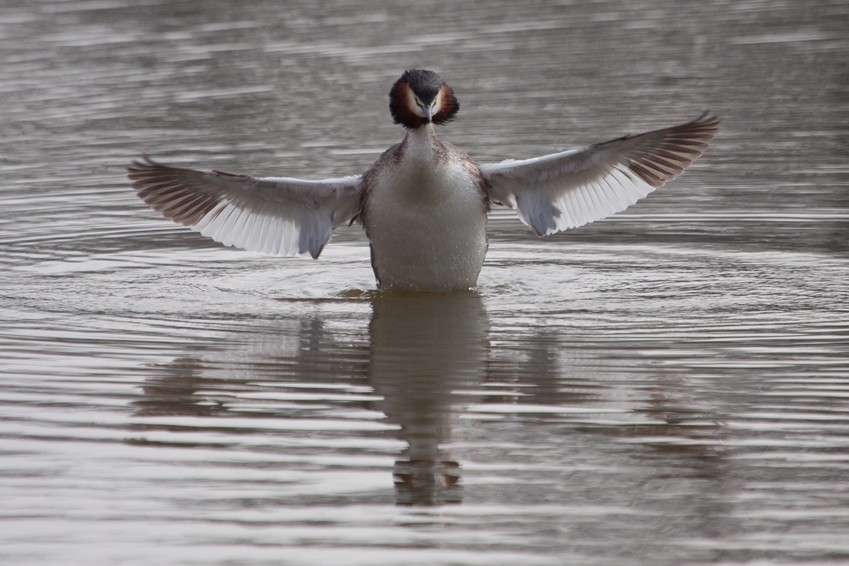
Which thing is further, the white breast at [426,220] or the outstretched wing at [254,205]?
the outstretched wing at [254,205]

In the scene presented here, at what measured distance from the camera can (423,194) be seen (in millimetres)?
11445

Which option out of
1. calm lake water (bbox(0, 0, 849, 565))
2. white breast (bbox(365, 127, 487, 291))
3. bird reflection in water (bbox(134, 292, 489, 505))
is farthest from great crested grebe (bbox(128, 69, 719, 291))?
bird reflection in water (bbox(134, 292, 489, 505))

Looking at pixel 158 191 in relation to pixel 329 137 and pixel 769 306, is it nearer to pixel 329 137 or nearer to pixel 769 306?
pixel 769 306

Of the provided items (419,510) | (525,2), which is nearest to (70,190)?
(419,510)

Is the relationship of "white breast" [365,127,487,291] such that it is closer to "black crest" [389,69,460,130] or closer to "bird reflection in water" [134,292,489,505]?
"black crest" [389,69,460,130]

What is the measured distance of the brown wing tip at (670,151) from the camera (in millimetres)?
11570

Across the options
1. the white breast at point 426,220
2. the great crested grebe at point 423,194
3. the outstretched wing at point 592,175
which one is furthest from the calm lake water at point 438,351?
the outstretched wing at point 592,175

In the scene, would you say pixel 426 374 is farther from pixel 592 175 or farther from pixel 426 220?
pixel 592 175

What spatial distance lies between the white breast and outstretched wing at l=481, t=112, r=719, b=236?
42 cm

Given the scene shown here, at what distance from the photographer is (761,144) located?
55.7 ft

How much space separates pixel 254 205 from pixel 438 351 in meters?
2.91

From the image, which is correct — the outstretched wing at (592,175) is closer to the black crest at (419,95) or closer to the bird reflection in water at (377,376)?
the black crest at (419,95)

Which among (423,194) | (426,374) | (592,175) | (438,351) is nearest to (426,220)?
(423,194)

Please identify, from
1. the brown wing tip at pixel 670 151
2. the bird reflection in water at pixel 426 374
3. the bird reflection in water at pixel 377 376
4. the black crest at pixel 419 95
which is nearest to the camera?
the bird reflection in water at pixel 426 374
